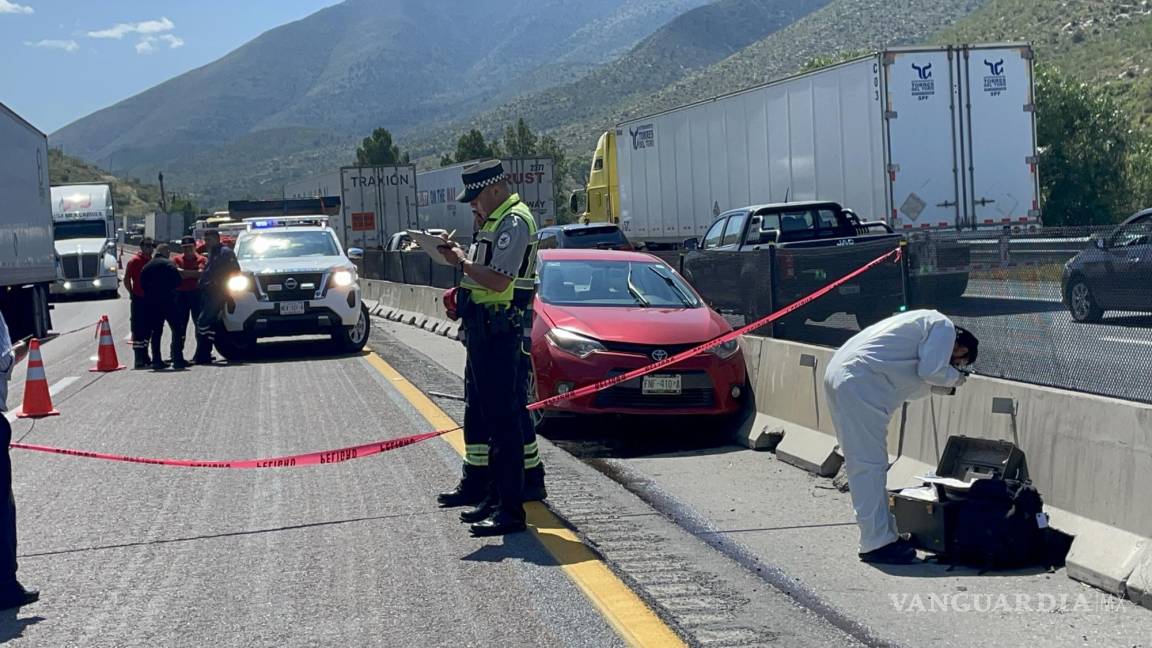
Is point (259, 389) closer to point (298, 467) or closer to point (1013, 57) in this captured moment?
point (298, 467)

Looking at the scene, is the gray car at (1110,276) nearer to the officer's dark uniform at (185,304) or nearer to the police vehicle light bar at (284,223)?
the officer's dark uniform at (185,304)

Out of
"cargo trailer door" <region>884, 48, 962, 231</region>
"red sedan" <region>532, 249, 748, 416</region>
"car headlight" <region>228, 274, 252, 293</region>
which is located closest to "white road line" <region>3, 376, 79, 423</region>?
"car headlight" <region>228, 274, 252, 293</region>

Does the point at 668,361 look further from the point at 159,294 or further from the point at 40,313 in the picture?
the point at 40,313

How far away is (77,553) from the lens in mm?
7254

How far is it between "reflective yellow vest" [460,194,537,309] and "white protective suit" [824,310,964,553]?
1.84m

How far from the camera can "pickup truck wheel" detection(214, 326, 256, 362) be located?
19.0m

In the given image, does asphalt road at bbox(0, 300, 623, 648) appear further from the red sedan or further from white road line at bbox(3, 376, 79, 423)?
white road line at bbox(3, 376, 79, 423)

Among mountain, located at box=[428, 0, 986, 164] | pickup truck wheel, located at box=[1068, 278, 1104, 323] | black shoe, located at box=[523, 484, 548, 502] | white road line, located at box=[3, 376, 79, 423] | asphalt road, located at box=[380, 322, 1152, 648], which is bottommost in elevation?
asphalt road, located at box=[380, 322, 1152, 648]

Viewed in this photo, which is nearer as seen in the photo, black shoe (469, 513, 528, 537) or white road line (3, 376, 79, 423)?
black shoe (469, 513, 528, 537)

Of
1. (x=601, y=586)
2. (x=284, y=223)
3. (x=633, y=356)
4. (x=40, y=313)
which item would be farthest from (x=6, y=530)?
(x=40, y=313)

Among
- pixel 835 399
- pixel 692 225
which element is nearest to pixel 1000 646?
pixel 835 399

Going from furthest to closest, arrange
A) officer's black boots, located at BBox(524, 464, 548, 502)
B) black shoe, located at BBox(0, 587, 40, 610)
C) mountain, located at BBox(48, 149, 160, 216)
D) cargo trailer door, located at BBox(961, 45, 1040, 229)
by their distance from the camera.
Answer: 1. mountain, located at BBox(48, 149, 160, 216)
2. cargo trailer door, located at BBox(961, 45, 1040, 229)
3. officer's black boots, located at BBox(524, 464, 548, 502)
4. black shoe, located at BBox(0, 587, 40, 610)

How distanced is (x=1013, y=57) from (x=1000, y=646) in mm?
18990

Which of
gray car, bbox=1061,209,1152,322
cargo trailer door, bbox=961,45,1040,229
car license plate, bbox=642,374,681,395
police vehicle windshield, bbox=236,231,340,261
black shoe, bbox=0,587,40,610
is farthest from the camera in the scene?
cargo trailer door, bbox=961,45,1040,229
